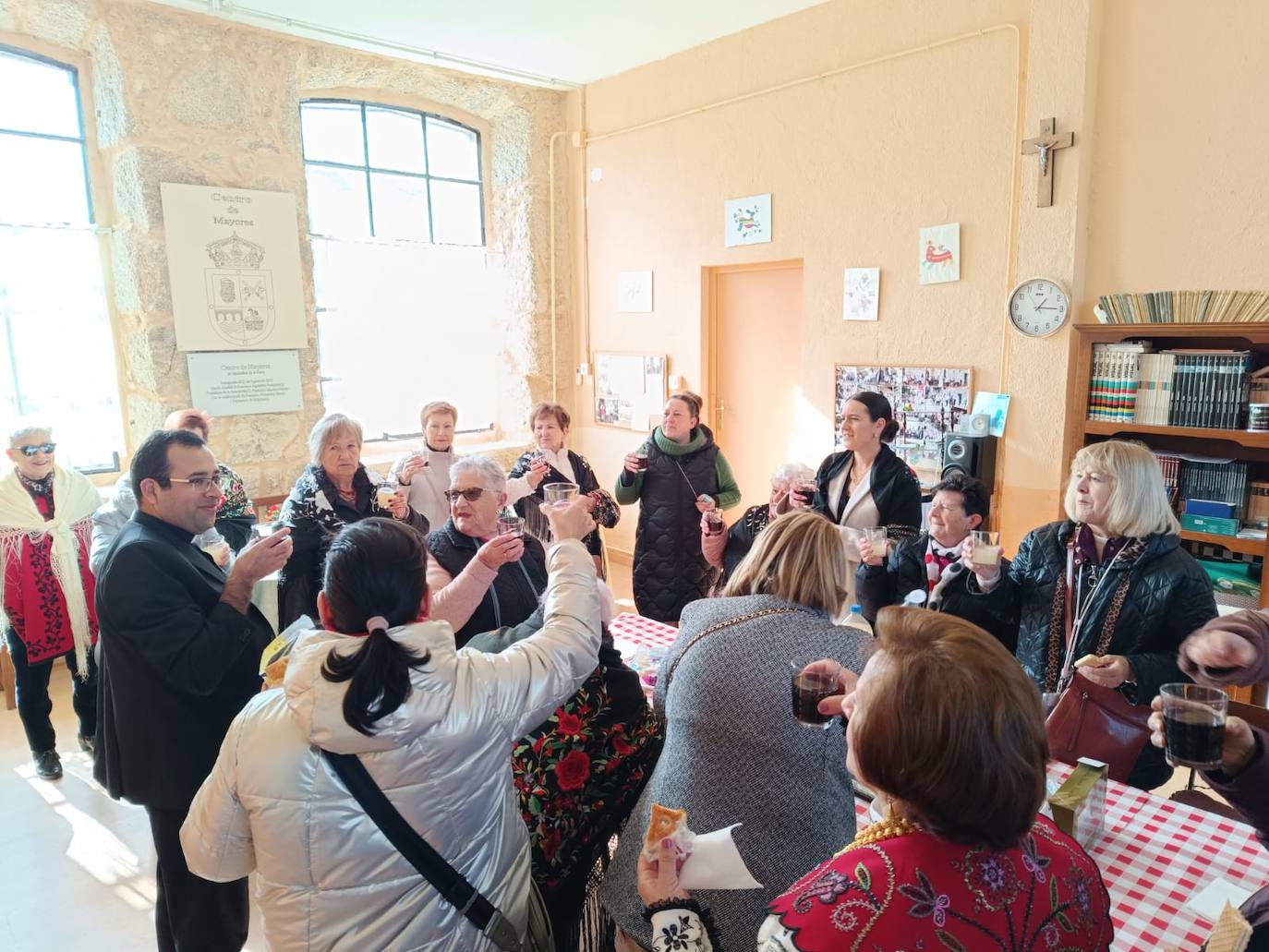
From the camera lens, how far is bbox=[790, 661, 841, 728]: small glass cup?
1.47 m

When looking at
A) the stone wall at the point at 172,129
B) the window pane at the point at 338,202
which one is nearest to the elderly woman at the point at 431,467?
the stone wall at the point at 172,129

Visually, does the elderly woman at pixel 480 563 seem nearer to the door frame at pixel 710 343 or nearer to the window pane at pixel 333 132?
the door frame at pixel 710 343

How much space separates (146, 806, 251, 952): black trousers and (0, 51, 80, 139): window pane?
4.24m

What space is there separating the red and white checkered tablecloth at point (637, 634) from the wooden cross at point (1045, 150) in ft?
9.27

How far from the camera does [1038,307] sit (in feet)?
13.3

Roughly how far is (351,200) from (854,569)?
446 centimetres

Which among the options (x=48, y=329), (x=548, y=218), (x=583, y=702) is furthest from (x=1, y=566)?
(x=548, y=218)

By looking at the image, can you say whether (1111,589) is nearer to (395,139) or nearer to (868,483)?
(868,483)

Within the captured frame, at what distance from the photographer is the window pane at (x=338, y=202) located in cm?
560

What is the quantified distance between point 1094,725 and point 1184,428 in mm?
2320

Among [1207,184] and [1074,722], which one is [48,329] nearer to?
[1074,722]

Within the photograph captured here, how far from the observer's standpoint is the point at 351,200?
5781 mm

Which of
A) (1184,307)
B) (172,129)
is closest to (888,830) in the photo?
(1184,307)

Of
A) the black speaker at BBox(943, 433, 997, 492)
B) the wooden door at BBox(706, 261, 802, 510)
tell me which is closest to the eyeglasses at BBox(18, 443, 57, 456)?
the wooden door at BBox(706, 261, 802, 510)
